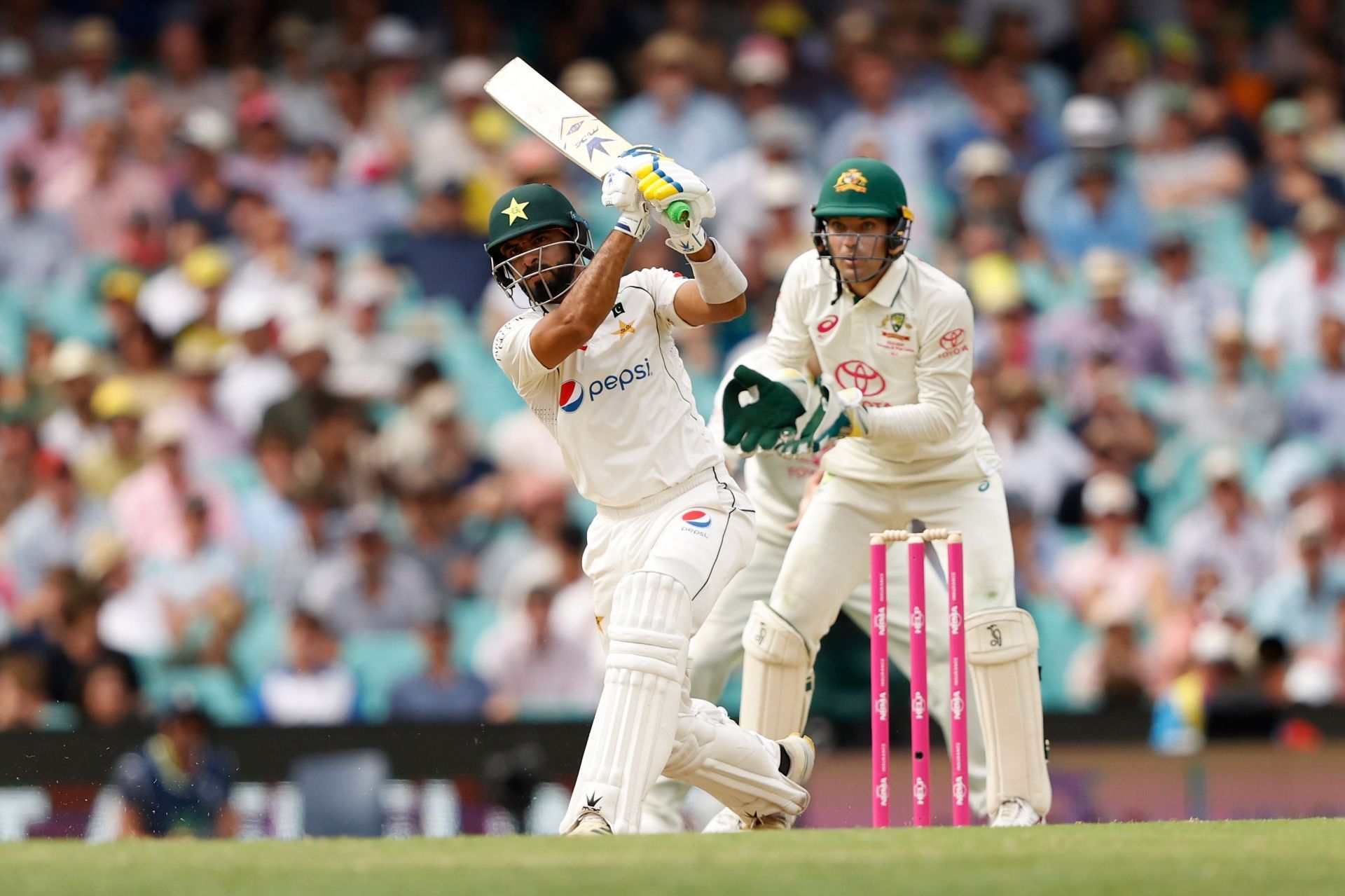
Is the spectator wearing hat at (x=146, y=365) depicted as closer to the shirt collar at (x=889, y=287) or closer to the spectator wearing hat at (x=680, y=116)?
the spectator wearing hat at (x=680, y=116)

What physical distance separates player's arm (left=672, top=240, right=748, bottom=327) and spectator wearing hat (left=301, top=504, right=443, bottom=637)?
12.5 feet

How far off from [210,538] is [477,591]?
126cm

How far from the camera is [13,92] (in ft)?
39.0

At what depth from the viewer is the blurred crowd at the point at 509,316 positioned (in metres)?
8.93

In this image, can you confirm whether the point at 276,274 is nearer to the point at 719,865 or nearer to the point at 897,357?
the point at 897,357

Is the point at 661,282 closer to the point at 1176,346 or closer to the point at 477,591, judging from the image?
the point at 477,591

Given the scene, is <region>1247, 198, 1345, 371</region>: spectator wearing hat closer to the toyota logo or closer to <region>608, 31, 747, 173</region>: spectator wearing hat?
<region>608, 31, 747, 173</region>: spectator wearing hat

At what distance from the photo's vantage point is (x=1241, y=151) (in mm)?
11508

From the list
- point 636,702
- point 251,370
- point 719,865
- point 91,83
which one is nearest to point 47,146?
point 91,83

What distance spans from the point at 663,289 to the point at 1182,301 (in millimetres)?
5627

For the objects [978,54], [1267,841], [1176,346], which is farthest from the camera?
[978,54]

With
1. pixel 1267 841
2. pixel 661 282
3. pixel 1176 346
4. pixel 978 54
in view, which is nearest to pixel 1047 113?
pixel 978 54

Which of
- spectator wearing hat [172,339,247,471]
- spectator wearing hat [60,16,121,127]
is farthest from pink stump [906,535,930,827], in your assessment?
spectator wearing hat [60,16,121,127]

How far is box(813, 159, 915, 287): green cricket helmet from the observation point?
611 centimetres
